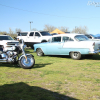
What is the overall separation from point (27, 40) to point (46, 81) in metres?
13.3

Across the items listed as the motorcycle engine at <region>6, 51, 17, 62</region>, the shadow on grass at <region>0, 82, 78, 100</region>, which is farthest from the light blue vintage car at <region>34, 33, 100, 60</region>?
the shadow on grass at <region>0, 82, 78, 100</region>

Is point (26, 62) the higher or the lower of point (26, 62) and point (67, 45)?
the lower

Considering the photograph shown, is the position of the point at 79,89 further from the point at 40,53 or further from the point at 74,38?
the point at 40,53

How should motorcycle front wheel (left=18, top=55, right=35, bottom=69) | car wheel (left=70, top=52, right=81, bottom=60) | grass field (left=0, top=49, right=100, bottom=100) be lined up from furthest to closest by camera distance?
car wheel (left=70, top=52, right=81, bottom=60) → motorcycle front wheel (left=18, top=55, right=35, bottom=69) → grass field (left=0, top=49, right=100, bottom=100)

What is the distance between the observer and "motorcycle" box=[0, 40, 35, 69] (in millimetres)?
7945

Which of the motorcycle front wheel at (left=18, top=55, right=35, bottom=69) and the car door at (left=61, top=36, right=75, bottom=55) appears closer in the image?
the motorcycle front wheel at (left=18, top=55, right=35, bottom=69)

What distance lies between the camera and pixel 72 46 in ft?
36.0

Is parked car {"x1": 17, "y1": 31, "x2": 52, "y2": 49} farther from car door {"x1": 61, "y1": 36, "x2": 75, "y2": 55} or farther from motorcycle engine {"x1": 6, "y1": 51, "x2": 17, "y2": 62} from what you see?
motorcycle engine {"x1": 6, "y1": 51, "x2": 17, "y2": 62}

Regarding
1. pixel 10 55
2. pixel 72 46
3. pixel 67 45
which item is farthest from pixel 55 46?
pixel 10 55

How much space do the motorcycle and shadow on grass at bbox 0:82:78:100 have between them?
2681 mm

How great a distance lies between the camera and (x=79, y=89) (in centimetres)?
500

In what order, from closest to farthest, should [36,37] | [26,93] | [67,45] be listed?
1. [26,93]
2. [67,45]
3. [36,37]

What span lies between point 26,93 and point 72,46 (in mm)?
6744

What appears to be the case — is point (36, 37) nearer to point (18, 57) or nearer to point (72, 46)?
point (72, 46)
